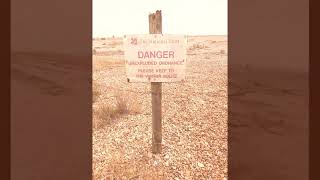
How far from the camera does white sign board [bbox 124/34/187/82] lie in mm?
4699

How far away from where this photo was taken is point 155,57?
4.70 m

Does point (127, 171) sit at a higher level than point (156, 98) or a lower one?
lower

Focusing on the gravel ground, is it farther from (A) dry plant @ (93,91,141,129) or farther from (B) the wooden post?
(B) the wooden post

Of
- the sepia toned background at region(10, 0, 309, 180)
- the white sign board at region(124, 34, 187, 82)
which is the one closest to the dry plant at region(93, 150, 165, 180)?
the sepia toned background at region(10, 0, 309, 180)
